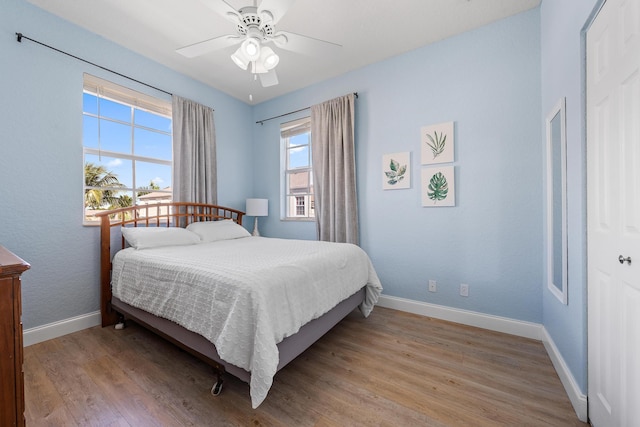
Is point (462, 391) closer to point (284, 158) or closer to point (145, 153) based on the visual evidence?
point (284, 158)

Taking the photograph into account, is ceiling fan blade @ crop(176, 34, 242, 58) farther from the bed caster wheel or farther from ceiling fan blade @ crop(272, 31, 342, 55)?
the bed caster wheel

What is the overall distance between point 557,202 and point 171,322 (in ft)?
9.36

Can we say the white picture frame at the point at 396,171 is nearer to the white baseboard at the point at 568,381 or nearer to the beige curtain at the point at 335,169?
the beige curtain at the point at 335,169

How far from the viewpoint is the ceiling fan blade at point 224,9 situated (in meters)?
1.51

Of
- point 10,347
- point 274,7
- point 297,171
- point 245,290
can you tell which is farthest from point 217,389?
point 297,171

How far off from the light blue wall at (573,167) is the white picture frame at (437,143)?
80 centimetres

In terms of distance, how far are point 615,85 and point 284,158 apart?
3.34 m

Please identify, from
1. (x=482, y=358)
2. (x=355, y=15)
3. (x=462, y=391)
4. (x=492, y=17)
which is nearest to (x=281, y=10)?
(x=355, y=15)

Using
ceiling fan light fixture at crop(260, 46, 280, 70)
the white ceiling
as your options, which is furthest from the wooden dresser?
the white ceiling

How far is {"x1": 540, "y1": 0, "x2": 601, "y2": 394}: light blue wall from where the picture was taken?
4.43 ft

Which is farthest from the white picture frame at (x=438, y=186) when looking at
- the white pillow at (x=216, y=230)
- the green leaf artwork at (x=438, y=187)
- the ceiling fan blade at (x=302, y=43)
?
the white pillow at (x=216, y=230)

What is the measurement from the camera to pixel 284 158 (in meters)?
3.88

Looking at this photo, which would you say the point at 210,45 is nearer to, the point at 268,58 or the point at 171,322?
the point at 268,58

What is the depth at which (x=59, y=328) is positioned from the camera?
2209 millimetres
